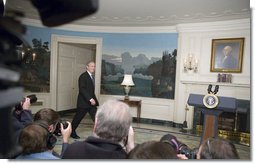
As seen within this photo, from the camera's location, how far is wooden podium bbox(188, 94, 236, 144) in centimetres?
211

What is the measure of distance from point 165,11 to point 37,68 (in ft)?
3.78

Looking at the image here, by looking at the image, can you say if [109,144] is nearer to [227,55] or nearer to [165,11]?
[165,11]

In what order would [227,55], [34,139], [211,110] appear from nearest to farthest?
[34,139], [227,55], [211,110]

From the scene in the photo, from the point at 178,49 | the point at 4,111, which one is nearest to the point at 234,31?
the point at 178,49

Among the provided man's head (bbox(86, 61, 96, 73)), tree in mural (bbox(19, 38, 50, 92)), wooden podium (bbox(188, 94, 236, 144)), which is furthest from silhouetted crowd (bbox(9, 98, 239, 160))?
wooden podium (bbox(188, 94, 236, 144))

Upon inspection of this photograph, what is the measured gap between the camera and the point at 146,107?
229 cm

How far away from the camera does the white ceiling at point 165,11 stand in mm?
1732

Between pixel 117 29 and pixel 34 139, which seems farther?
pixel 117 29

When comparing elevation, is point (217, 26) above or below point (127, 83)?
above

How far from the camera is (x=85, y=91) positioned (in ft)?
6.24

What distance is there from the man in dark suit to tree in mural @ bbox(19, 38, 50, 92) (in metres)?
0.28

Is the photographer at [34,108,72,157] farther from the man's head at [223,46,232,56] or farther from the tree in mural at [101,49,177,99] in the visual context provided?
the man's head at [223,46,232,56]

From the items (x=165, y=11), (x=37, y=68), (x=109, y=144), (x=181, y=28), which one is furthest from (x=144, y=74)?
A: (x=109, y=144)

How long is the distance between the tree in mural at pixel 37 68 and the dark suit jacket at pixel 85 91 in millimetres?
270
